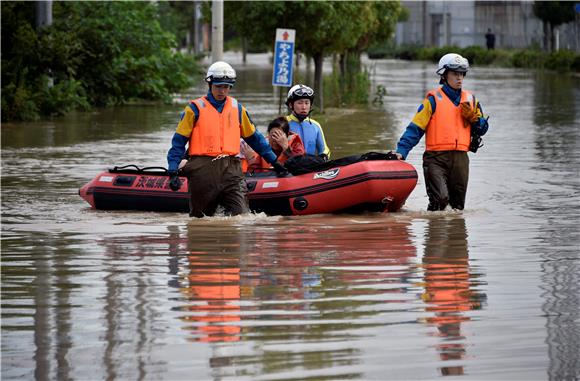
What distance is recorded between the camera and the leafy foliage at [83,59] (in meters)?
32.3

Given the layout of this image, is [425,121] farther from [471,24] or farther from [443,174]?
[471,24]

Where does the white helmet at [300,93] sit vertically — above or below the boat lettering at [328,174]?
above

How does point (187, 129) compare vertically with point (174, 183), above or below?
above

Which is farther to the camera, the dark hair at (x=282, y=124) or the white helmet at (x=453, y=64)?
the dark hair at (x=282, y=124)

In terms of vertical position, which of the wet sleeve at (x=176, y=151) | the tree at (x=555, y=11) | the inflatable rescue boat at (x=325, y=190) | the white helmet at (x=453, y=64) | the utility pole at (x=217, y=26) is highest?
the tree at (x=555, y=11)

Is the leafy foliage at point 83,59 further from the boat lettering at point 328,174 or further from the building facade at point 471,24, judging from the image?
the building facade at point 471,24

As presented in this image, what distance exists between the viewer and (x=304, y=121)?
613 inches

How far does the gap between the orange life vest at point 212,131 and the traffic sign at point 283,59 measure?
42.0 ft

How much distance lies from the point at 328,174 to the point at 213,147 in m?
1.43

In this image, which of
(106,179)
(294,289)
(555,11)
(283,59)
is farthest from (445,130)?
(555,11)

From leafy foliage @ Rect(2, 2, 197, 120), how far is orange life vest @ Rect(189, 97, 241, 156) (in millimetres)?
17189

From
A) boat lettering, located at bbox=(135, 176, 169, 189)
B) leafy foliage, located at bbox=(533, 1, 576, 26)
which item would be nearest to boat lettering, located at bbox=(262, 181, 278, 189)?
boat lettering, located at bbox=(135, 176, 169, 189)

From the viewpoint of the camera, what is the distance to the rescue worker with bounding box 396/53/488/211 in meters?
14.8

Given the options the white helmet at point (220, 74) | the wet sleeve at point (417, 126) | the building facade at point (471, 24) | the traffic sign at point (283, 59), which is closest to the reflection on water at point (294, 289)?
the wet sleeve at point (417, 126)
